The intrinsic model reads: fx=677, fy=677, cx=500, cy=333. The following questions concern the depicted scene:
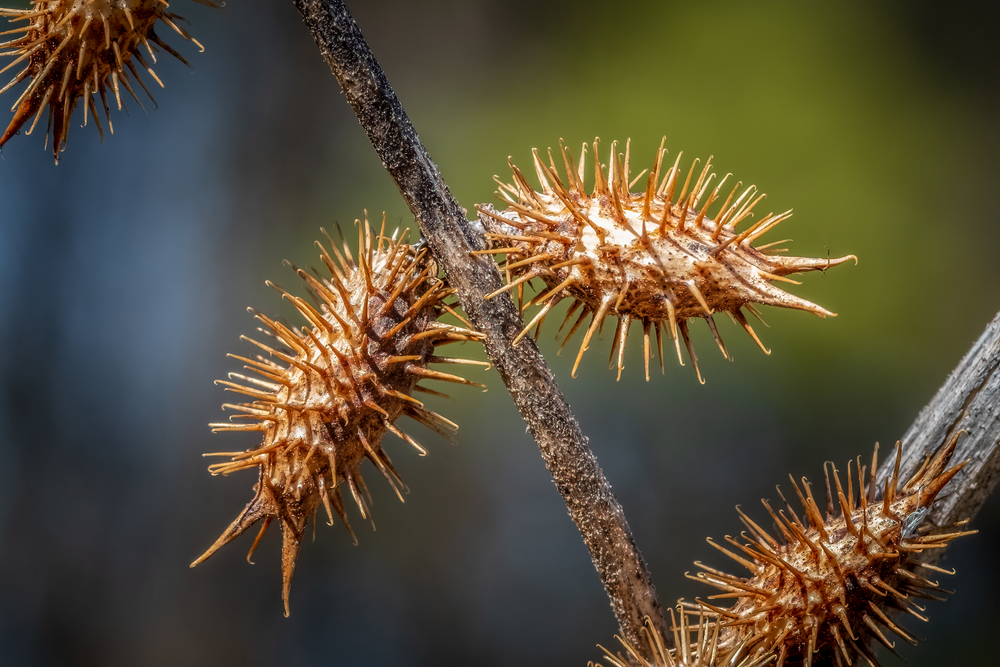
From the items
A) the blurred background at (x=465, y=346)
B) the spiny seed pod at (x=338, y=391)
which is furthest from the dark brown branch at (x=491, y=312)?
the blurred background at (x=465, y=346)

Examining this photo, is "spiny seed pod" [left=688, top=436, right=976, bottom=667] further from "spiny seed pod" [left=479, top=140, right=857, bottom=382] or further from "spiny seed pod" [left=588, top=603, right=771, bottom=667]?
"spiny seed pod" [left=479, top=140, right=857, bottom=382]

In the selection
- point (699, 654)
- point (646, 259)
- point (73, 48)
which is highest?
point (73, 48)

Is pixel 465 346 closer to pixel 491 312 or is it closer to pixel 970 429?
pixel 491 312

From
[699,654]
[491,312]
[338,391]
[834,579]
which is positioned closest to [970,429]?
[834,579]

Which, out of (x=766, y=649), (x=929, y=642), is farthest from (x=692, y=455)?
(x=766, y=649)

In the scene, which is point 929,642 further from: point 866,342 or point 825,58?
point 825,58

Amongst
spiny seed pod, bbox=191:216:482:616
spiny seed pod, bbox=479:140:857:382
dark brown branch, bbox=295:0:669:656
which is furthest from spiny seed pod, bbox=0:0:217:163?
spiny seed pod, bbox=479:140:857:382

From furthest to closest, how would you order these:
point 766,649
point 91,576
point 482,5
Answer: point 482,5 → point 91,576 → point 766,649
